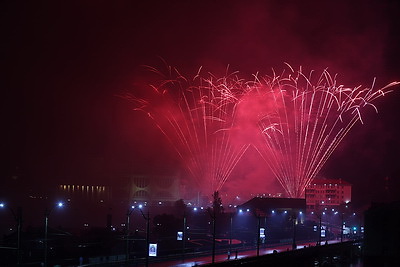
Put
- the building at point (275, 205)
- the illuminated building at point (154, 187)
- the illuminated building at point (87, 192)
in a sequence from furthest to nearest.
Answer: the illuminated building at point (154, 187) → the illuminated building at point (87, 192) → the building at point (275, 205)

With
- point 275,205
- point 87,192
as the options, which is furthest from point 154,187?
point 275,205

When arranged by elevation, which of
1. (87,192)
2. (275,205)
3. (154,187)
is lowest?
(275,205)

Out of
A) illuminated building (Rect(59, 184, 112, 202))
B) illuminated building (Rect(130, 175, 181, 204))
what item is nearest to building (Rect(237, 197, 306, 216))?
illuminated building (Rect(130, 175, 181, 204))

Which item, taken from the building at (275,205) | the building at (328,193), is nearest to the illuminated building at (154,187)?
the building at (328,193)

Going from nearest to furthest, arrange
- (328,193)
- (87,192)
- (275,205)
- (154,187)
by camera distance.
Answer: (275,205) < (87,192) < (154,187) < (328,193)

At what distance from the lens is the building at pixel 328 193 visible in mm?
149625

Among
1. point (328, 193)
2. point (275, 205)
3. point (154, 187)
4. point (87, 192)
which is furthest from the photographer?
point (328, 193)

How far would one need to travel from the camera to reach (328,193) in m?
154

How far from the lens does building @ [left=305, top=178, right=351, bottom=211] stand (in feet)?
491

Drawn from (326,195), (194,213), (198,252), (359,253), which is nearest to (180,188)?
(326,195)

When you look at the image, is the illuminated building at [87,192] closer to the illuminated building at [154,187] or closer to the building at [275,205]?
the illuminated building at [154,187]

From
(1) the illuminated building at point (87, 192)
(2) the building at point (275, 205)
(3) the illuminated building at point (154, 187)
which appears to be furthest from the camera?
(3) the illuminated building at point (154, 187)

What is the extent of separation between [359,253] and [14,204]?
84711 millimetres

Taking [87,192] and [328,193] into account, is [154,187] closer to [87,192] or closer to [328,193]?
[87,192]
